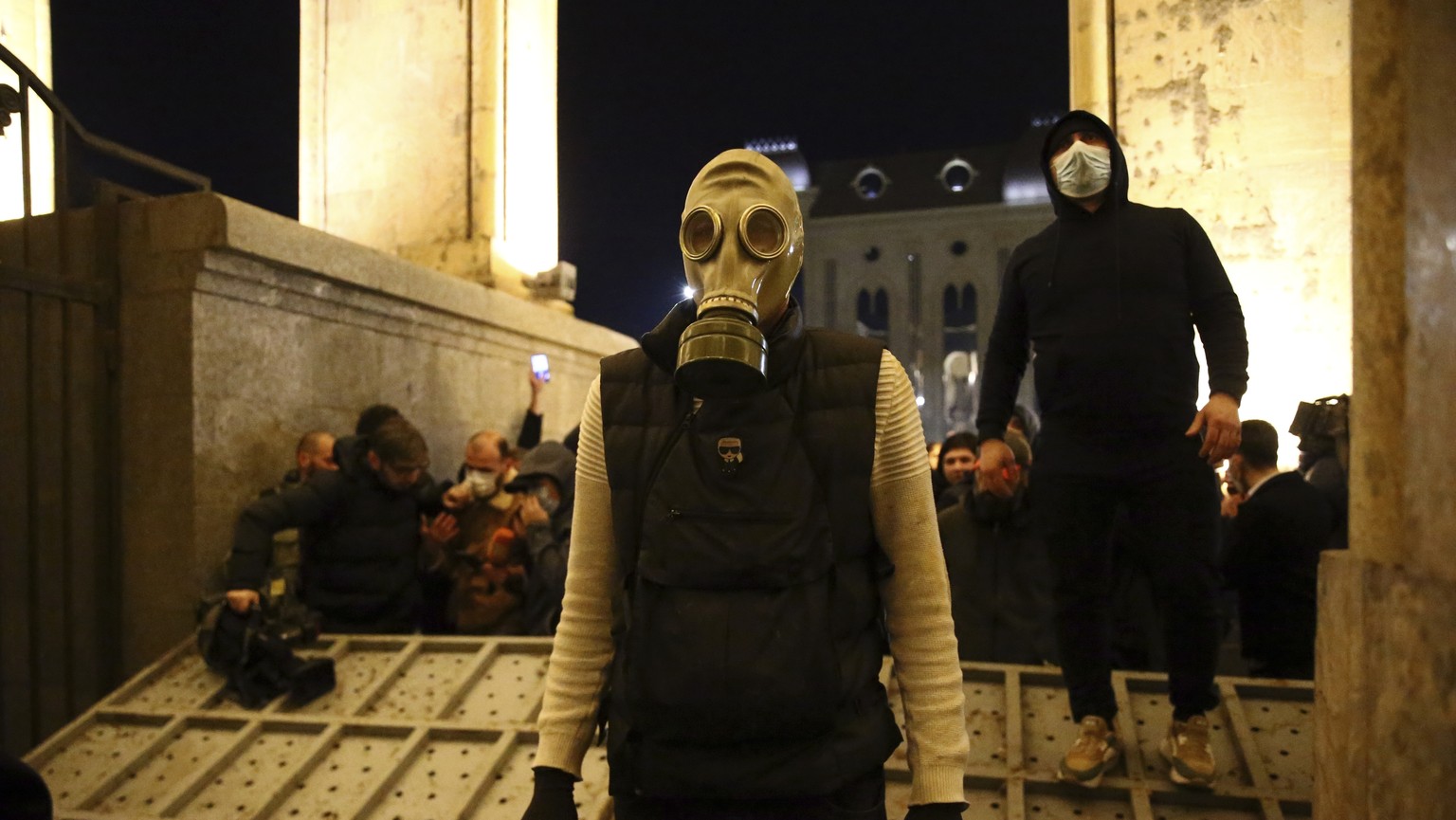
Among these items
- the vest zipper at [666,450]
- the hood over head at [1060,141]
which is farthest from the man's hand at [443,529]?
the vest zipper at [666,450]

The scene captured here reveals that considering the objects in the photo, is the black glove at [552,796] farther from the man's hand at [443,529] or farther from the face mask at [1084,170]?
the man's hand at [443,529]

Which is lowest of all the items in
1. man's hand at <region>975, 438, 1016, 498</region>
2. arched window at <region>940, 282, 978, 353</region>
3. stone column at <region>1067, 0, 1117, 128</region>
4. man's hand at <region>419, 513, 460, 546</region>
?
man's hand at <region>419, 513, 460, 546</region>

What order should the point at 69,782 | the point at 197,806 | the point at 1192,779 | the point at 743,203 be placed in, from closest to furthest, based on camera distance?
the point at 743,203 → the point at 1192,779 → the point at 197,806 → the point at 69,782

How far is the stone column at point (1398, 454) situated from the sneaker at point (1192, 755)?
0.90 metres

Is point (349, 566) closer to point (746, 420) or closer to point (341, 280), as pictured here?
point (341, 280)

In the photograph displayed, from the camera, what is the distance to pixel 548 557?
464 cm

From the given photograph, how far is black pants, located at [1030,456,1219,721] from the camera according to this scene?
267 cm

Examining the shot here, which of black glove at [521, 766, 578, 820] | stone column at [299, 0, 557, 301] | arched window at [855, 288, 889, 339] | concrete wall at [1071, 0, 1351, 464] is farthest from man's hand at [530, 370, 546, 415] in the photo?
arched window at [855, 288, 889, 339]

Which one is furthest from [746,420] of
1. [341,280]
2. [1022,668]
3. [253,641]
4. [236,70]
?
[236,70]

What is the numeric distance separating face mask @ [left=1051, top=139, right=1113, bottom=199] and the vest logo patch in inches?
72.6

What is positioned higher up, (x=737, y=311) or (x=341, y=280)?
(x=341, y=280)

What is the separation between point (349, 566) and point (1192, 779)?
367 centimetres

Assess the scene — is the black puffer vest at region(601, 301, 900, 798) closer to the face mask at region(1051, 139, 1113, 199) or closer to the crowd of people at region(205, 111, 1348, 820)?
the crowd of people at region(205, 111, 1348, 820)

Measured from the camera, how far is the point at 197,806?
125 inches
